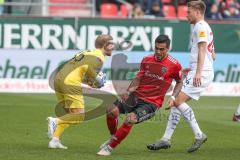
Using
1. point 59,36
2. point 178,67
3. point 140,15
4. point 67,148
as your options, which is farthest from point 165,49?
point 140,15

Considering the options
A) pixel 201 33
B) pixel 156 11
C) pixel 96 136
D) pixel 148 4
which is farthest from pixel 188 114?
pixel 148 4

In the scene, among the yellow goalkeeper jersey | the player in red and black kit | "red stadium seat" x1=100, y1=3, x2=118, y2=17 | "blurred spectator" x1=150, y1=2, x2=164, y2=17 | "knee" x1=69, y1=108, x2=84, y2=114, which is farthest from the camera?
"red stadium seat" x1=100, y1=3, x2=118, y2=17

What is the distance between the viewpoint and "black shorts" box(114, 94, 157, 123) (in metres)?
12.0

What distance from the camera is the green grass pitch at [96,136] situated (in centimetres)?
1189

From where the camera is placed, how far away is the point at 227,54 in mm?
24906

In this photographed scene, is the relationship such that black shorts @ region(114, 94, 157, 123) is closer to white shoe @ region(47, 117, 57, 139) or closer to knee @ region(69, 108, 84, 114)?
knee @ region(69, 108, 84, 114)

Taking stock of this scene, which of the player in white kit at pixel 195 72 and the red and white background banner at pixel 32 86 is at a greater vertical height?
the player in white kit at pixel 195 72

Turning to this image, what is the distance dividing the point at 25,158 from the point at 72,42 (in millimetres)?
12971

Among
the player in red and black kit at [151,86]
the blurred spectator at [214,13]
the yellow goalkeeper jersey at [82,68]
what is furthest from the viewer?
the blurred spectator at [214,13]

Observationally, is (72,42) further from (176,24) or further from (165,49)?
(165,49)

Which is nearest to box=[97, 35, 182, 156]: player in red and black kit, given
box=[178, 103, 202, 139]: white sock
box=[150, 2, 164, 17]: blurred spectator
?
box=[178, 103, 202, 139]: white sock

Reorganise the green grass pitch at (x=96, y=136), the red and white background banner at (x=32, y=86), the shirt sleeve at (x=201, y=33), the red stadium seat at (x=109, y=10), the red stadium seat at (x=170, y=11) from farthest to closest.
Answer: the red stadium seat at (x=170, y=11) < the red stadium seat at (x=109, y=10) < the red and white background banner at (x=32, y=86) < the shirt sleeve at (x=201, y=33) < the green grass pitch at (x=96, y=136)

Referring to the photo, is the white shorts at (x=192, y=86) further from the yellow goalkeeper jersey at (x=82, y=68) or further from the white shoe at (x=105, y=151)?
the white shoe at (x=105, y=151)

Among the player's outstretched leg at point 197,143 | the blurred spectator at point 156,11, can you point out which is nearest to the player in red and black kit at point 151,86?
the player's outstretched leg at point 197,143
